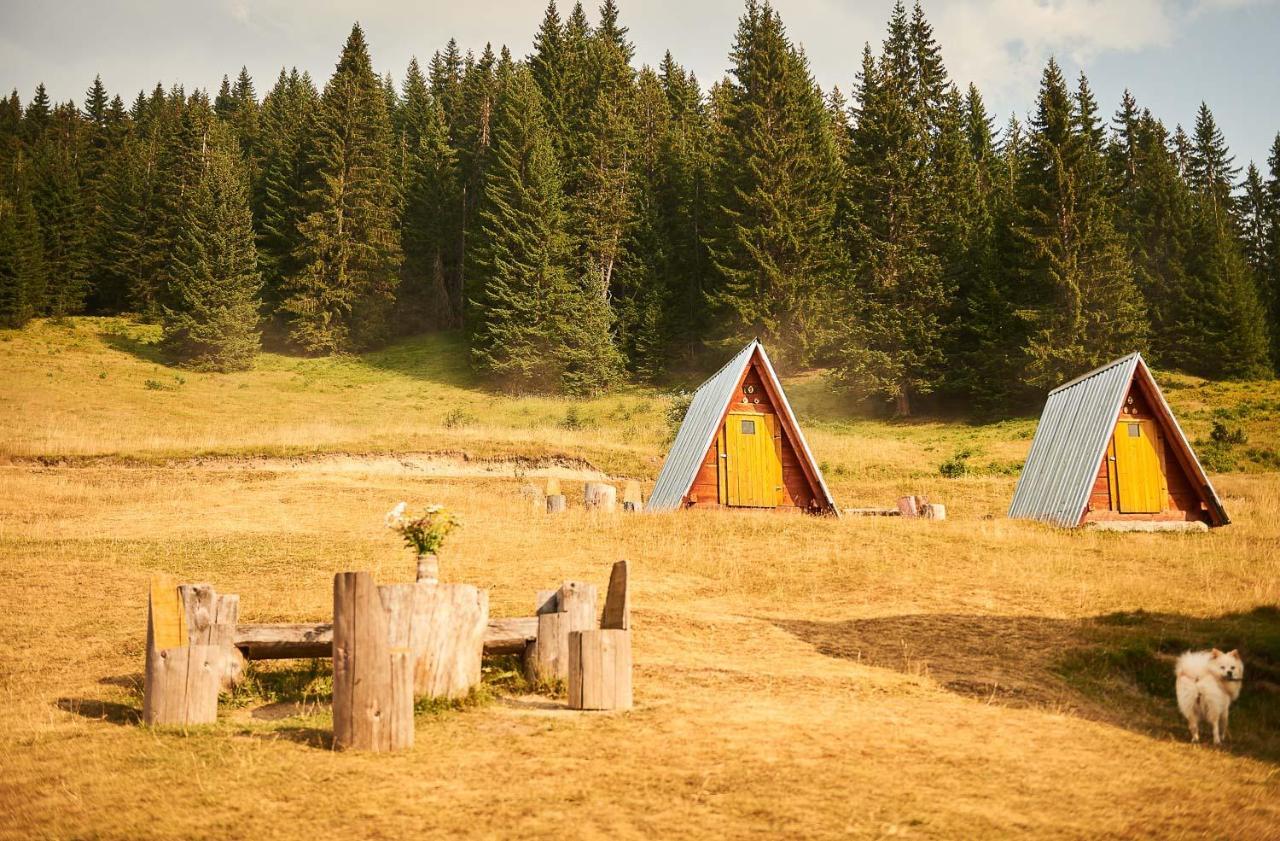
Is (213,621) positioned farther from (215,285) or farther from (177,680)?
(215,285)

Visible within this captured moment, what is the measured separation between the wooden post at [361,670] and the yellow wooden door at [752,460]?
18.8 meters

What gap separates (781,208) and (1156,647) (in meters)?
51.8

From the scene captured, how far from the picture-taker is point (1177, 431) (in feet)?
84.8

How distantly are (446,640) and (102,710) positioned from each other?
3.89 m

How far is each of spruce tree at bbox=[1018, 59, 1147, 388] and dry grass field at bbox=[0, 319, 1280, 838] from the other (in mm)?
19205

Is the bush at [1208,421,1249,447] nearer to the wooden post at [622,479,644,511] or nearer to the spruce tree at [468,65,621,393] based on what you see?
the wooden post at [622,479,644,511]

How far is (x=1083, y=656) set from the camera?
12992 mm

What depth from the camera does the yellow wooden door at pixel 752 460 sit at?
88.6 feet

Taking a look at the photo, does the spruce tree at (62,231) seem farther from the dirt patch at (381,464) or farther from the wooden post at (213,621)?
the wooden post at (213,621)

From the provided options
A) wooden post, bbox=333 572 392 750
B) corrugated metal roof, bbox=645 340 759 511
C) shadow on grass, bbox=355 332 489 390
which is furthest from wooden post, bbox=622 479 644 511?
shadow on grass, bbox=355 332 489 390

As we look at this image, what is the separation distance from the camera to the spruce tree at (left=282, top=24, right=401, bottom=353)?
6750 centimetres

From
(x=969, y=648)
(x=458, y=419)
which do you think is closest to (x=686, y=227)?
(x=458, y=419)

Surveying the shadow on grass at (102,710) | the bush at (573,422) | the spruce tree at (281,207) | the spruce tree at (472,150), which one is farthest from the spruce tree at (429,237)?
the shadow on grass at (102,710)

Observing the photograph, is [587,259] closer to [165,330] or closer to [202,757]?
[165,330]
